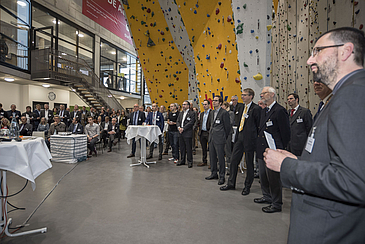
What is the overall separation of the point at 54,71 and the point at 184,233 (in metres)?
11.6

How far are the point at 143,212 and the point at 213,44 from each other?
467 cm

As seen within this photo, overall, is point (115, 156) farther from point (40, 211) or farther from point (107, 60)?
point (107, 60)

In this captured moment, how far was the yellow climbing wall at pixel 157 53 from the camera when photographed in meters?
8.23

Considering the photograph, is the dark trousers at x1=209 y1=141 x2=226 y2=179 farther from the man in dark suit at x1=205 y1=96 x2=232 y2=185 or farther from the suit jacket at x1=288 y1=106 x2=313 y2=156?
the suit jacket at x1=288 y1=106 x2=313 y2=156

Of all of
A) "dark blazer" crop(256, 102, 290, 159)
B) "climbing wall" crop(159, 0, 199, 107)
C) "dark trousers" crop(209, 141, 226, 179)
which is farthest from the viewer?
"climbing wall" crop(159, 0, 199, 107)

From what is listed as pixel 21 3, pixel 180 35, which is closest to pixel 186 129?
pixel 180 35

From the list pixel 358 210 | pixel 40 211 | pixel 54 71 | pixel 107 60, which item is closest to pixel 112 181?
pixel 40 211

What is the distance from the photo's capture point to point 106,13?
37.3 ft

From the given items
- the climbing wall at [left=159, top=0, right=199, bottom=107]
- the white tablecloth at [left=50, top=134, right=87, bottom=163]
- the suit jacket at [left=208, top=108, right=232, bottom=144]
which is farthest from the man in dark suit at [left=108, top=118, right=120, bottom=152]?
the suit jacket at [left=208, top=108, right=232, bottom=144]

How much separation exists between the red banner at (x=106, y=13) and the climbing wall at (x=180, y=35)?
4.22m

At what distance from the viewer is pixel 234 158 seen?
11.9 feet

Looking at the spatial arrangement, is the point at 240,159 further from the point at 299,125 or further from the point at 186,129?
the point at 186,129

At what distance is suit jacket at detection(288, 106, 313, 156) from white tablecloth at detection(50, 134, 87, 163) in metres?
5.43

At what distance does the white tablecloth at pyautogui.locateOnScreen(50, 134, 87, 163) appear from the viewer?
5758mm
